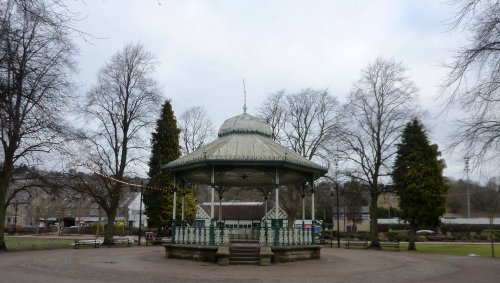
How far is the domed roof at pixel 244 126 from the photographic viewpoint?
23703mm

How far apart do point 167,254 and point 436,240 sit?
40.9 meters

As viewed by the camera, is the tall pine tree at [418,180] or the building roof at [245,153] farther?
the tall pine tree at [418,180]

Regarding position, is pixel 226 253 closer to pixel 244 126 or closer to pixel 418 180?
pixel 244 126

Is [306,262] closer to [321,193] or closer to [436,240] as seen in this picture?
[321,193]

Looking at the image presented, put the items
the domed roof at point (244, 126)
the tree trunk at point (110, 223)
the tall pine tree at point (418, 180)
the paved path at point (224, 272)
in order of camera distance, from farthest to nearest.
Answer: the tree trunk at point (110, 223) < the tall pine tree at point (418, 180) < the domed roof at point (244, 126) < the paved path at point (224, 272)

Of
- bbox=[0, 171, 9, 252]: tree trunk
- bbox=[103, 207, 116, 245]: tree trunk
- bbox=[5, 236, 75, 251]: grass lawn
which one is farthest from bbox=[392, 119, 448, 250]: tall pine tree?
bbox=[0, 171, 9, 252]: tree trunk

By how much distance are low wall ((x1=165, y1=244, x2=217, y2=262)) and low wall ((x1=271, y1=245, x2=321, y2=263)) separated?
2632 millimetres

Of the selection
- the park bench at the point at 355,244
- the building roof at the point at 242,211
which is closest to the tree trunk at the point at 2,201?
the building roof at the point at 242,211

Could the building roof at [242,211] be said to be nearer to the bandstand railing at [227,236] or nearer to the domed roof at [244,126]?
the domed roof at [244,126]

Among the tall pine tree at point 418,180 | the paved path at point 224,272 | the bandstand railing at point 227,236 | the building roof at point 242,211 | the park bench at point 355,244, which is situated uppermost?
the tall pine tree at point 418,180

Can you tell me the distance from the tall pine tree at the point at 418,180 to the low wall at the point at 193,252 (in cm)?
1896

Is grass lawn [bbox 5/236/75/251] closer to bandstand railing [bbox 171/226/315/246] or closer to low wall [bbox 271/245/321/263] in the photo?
bandstand railing [bbox 171/226/315/246]

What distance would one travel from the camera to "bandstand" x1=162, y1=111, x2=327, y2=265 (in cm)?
1972

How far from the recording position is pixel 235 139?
2284 centimetres
